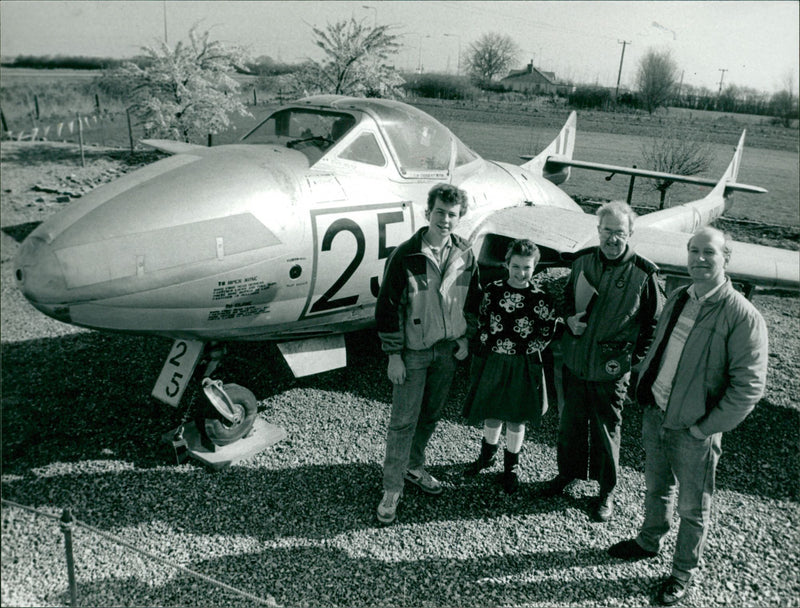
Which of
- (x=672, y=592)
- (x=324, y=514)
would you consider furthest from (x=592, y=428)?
(x=324, y=514)

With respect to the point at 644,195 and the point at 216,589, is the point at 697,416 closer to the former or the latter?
the point at 216,589

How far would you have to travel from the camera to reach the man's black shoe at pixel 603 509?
14.8ft

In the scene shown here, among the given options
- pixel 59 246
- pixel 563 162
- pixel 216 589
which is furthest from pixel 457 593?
pixel 563 162

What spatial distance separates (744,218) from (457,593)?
18291 mm

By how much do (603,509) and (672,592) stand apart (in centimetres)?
87

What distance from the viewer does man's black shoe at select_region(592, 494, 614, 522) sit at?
4.51 m

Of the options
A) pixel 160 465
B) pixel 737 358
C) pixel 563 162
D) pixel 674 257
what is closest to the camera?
pixel 737 358

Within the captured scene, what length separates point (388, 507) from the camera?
14.3ft

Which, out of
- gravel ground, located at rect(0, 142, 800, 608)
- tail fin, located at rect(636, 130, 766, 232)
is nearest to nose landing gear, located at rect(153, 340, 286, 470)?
gravel ground, located at rect(0, 142, 800, 608)

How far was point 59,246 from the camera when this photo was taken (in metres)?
3.79

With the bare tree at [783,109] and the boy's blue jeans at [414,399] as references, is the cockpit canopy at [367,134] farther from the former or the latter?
the bare tree at [783,109]

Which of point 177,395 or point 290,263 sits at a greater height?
point 290,263

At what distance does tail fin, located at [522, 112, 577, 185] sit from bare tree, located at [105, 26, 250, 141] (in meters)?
11.9

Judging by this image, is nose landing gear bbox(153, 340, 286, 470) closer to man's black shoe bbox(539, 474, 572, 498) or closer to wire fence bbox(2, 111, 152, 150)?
man's black shoe bbox(539, 474, 572, 498)
